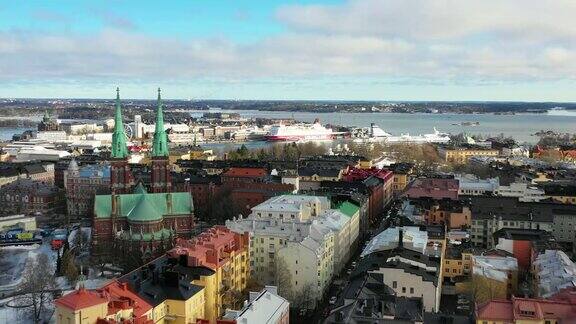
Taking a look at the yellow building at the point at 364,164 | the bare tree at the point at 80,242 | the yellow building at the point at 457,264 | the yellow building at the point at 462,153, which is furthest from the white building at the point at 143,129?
the yellow building at the point at 457,264

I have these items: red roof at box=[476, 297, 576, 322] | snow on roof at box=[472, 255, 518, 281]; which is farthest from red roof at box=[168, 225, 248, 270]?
snow on roof at box=[472, 255, 518, 281]

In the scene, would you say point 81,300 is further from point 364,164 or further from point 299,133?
point 299,133

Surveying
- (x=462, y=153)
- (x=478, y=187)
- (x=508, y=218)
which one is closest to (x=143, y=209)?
(x=508, y=218)

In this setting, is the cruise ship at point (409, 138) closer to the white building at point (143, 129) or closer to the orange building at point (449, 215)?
the white building at point (143, 129)

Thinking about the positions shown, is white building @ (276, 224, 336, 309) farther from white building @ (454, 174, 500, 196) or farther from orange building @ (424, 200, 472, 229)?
white building @ (454, 174, 500, 196)

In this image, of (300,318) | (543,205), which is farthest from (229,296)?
(543,205)

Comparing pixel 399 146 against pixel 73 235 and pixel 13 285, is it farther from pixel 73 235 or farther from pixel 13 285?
pixel 13 285

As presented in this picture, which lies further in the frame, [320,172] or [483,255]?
[320,172]
